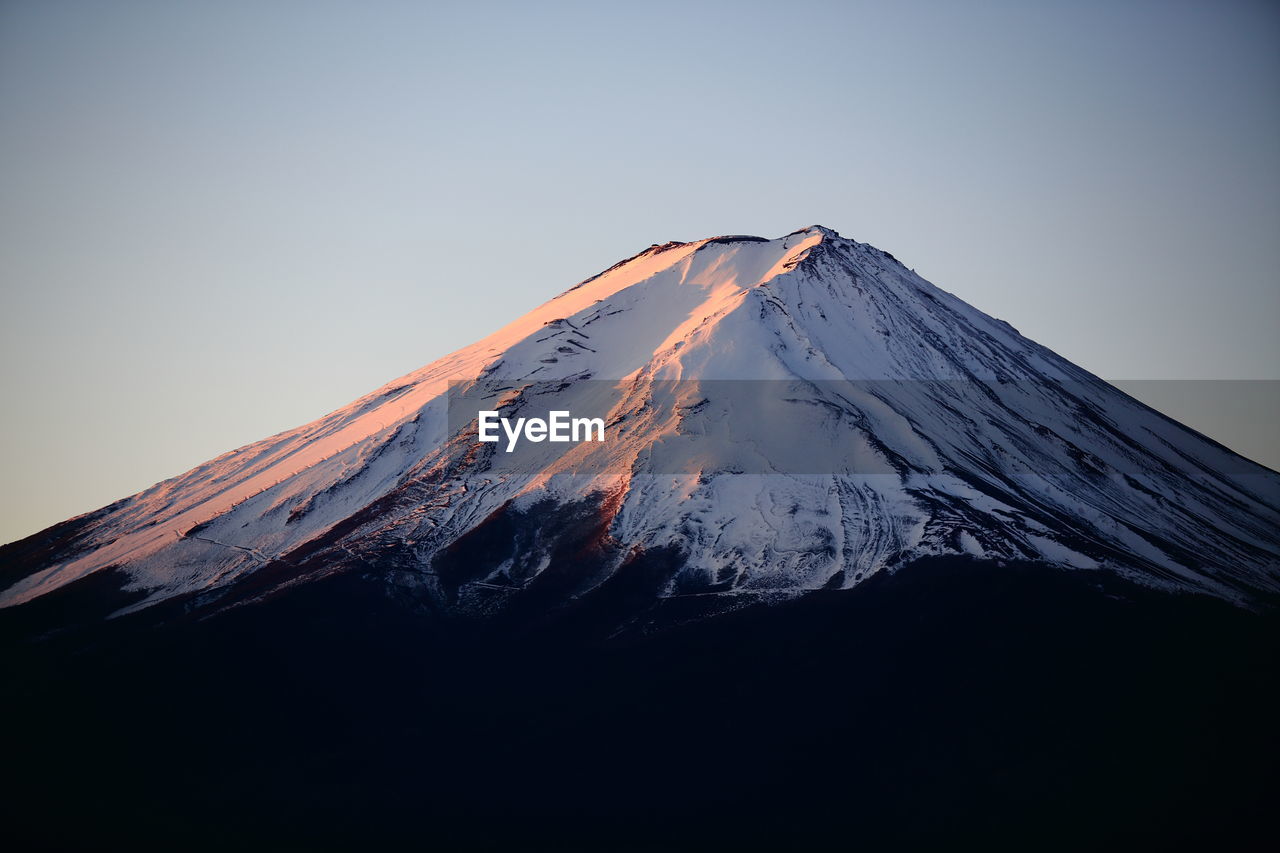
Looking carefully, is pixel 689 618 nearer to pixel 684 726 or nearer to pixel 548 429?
pixel 684 726

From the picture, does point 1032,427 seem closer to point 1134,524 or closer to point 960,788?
point 1134,524

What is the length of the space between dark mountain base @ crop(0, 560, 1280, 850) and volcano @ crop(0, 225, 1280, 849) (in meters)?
0.21

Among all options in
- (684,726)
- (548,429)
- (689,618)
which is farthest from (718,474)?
(684,726)

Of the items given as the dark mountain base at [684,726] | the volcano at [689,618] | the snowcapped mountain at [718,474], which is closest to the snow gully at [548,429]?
the volcano at [689,618]

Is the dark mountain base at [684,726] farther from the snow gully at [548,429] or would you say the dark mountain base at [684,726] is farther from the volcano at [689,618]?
the snow gully at [548,429]

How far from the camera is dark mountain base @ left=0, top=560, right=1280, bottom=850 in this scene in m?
83.4

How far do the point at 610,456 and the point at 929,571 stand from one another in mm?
24841

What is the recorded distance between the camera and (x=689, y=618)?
95.9 metres

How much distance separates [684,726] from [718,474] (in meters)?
21.3

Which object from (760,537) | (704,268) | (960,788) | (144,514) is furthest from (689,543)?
(144,514)

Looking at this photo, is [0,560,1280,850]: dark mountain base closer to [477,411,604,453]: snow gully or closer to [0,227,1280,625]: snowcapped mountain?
[0,227,1280,625]: snowcapped mountain

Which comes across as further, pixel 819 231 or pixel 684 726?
pixel 819 231

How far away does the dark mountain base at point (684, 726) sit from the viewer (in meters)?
83.4

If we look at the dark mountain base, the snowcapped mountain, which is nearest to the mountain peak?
the snowcapped mountain
